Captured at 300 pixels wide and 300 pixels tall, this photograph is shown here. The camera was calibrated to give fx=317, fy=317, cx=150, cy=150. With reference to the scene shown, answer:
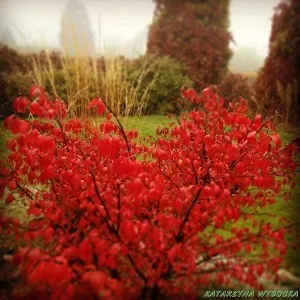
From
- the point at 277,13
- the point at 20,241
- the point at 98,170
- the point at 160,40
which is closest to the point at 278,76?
the point at 277,13

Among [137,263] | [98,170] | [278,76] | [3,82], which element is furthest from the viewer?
[3,82]

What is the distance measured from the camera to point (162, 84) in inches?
289

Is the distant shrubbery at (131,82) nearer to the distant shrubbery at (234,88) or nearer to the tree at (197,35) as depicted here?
the tree at (197,35)

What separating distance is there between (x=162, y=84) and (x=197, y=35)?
235cm

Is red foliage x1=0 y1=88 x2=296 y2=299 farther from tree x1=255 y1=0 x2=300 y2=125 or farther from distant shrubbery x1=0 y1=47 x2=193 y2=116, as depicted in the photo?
distant shrubbery x1=0 y1=47 x2=193 y2=116

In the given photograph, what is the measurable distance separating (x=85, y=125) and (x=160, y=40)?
5621 mm

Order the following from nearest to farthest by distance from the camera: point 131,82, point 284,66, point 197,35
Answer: point 284,66, point 131,82, point 197,35

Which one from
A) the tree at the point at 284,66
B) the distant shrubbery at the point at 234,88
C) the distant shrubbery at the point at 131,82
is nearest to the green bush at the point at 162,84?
the distant shrubbery at the point at 131,82

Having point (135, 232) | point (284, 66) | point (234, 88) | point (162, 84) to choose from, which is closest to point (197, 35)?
point (234, 88)

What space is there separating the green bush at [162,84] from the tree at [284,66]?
1.80m

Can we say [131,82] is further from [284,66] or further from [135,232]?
[135,232]

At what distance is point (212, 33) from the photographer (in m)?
8.77

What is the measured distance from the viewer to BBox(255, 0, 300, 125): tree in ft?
19.3

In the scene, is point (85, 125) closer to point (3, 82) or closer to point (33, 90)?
point (33, 90)
